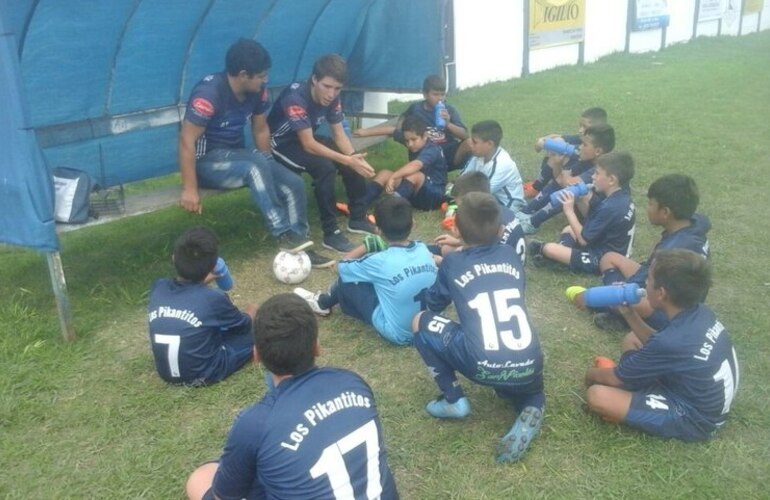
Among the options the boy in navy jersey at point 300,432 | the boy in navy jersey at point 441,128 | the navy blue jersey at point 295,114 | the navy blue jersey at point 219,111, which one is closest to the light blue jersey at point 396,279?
the boy in navy jersey at point 300,432

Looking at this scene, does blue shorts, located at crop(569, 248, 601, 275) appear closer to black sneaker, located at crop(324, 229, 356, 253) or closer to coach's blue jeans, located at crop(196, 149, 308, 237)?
black sneaker, located at crop(324, 229, 356, 253)

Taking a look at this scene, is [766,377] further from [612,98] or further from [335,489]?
[612,98]

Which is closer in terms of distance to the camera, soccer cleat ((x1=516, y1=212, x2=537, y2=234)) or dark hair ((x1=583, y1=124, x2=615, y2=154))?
dark hair ((x1=583, y1=124, x2=615, y2=154))

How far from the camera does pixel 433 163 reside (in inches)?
276

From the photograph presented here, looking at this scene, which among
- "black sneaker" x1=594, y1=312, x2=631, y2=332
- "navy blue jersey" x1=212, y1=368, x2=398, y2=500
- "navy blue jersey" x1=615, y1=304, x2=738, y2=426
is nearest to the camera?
"navy blue jersey" x1=212, y1=368, x2=398, y2=500

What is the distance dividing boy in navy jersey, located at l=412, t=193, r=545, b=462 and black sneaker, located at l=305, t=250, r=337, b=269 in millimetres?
2200

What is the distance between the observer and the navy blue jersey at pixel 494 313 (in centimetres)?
333

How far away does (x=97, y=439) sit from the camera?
11.9ft

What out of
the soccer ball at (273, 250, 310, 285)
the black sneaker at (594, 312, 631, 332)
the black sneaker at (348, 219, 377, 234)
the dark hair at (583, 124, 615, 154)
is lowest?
the black sneaker at (348, 219, 377, 234)

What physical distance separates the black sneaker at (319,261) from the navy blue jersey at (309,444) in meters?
3.31

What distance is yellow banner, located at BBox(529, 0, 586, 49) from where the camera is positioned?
51.8 feet

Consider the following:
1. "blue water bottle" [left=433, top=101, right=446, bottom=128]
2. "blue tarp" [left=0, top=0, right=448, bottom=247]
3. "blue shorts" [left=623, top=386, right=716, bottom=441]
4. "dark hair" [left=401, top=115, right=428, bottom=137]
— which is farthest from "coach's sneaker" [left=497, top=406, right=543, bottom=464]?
"blue water bottle" [left=433, top=101, right=446, bottom=128]

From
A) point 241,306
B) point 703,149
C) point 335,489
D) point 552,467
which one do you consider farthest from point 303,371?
point 703,149

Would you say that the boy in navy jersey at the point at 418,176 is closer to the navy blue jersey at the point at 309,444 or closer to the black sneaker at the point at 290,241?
the black sneaker at the point at 290,241
